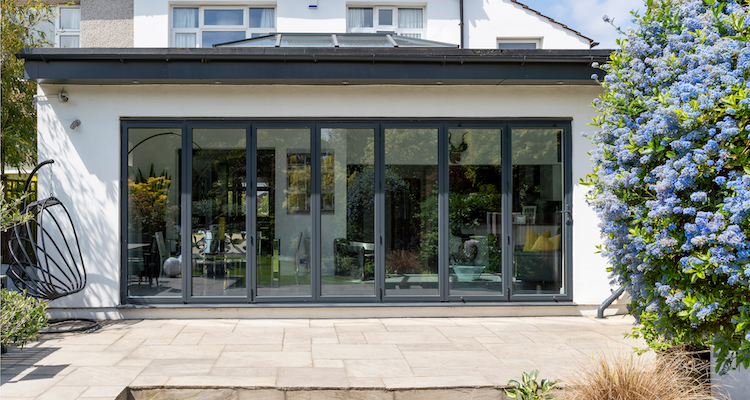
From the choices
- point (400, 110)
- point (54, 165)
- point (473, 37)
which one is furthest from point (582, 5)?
point (54, 165)

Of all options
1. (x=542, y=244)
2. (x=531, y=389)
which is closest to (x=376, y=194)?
(x=542, y=244)

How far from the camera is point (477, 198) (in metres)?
6.54

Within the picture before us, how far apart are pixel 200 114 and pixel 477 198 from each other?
3762mm

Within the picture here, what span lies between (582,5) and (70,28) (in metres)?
12.2

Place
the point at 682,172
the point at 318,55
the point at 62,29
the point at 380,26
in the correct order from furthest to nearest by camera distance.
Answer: the point at 62,29
the point at 380,26
the point at 318,55
the point at 682,172

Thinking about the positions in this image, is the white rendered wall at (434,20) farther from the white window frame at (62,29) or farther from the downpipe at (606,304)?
the downpipe at (606,304)

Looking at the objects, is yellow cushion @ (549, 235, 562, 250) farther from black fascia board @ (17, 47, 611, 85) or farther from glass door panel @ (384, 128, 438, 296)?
black fascia board @ (17, 47, 611, 85)

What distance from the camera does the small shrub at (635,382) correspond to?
312cm

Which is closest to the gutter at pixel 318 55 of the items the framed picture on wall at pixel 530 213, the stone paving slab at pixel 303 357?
the framed picture on wall at pixel 530 213

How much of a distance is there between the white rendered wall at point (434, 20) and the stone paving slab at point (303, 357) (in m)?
5.95

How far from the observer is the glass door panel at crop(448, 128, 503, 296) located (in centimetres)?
652

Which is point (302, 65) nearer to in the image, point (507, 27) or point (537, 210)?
point (537, 210)

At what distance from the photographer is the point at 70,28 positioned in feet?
33.6

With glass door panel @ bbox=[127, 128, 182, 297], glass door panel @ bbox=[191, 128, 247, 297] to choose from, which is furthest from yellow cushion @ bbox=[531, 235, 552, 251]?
glass door panel @ bbox=[127, 128, 182, 297]
